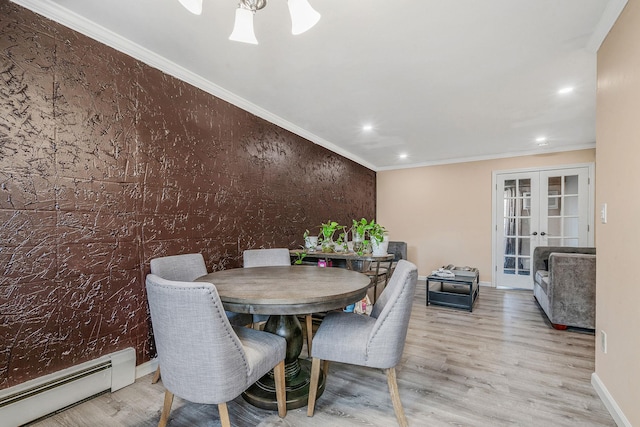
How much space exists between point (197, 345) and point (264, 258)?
1.62 meters

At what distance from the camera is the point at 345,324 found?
68.9 inches

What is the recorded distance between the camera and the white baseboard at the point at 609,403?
5.14ft

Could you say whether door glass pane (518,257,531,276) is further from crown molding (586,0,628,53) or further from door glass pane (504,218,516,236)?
crown molding (586,0,628,53)

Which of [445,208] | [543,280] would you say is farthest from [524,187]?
[543,280]

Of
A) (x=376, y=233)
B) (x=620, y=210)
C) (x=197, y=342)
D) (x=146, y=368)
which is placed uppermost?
(x=620, y=210)

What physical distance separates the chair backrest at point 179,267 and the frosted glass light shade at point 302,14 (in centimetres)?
176

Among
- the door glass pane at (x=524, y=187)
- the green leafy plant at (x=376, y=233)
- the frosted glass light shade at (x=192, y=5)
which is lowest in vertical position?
the green leafy plant at (x=376, y=233)

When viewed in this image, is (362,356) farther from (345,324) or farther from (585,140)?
(585,140)

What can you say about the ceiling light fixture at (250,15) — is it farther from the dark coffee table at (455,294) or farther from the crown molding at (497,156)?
the crown molding at (497,156)

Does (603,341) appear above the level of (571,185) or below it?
below

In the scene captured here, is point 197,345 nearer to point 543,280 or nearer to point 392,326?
point 392,326

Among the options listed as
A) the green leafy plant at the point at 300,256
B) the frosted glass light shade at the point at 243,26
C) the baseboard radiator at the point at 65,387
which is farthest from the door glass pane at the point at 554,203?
the baseboard radiator at the point at 65,387

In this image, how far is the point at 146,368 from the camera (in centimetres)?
218

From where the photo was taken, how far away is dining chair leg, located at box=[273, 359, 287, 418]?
1.62 m
